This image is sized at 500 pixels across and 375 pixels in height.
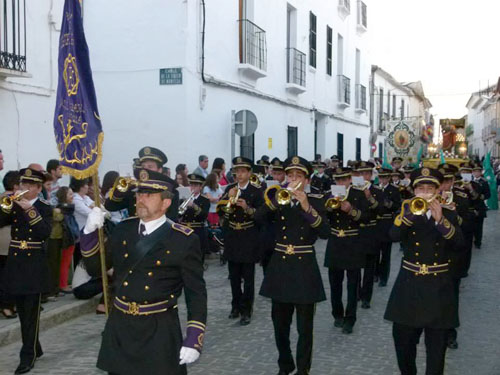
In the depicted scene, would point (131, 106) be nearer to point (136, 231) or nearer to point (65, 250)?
point (65, 250)

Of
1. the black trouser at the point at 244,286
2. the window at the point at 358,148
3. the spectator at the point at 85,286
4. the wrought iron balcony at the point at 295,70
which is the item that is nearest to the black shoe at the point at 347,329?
the black trouser at the point at 244,286

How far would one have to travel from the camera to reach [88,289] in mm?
8797

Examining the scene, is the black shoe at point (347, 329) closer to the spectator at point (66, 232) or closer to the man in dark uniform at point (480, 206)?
the spectator at point (66, 232)

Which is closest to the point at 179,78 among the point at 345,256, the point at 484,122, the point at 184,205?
the point at 184,205

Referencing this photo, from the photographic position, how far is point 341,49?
2727 cm

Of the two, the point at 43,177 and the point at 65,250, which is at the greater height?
the point at 43,177

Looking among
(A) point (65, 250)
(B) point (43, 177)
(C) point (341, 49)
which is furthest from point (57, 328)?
(C) point (341, 49)

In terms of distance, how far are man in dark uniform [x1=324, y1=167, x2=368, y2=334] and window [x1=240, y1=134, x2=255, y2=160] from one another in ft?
30.8

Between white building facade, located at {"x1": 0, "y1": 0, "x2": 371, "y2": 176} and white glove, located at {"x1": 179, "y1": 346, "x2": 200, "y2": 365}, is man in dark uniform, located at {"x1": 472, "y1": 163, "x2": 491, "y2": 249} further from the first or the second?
white glove, located at {"x1": 179, "y1": 346, "x2": 200, "y2": 365}

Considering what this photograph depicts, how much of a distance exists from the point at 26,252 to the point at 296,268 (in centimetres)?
267

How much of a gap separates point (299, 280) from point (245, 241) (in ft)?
7.65

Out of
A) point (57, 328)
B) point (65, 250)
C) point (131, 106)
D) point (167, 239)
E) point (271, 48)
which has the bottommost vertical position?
point (57, 328)

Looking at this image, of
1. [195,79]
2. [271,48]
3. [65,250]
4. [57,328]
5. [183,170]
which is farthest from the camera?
[271,48]

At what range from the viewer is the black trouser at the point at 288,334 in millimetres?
5965
